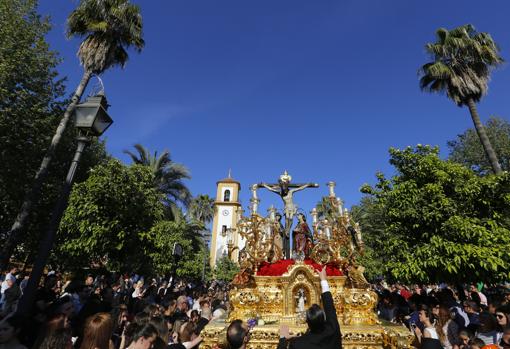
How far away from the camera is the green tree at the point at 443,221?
1044 cm

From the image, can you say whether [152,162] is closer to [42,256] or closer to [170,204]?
[170,204]

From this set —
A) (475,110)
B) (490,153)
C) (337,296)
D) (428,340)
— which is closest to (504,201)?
(490,153)

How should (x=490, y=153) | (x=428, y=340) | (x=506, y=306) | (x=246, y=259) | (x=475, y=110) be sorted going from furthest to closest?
(x=475, y=110), (x=490, y=153), (x=246, y=259), (x=506, y=306), (x=428, y=340)

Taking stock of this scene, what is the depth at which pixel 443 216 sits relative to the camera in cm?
1145

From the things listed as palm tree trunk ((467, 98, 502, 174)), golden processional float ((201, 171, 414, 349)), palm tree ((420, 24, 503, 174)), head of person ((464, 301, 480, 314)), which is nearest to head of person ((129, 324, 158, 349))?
golden processional float ((201, 171, 414, 349))

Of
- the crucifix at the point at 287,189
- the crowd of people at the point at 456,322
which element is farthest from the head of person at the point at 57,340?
the crucifix at the point at 287,189

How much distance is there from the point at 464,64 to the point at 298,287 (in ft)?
56.8

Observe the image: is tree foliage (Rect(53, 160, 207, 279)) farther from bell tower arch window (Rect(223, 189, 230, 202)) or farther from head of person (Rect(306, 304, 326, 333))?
bell tower arch window (Rect(223, 189, 230, 202))

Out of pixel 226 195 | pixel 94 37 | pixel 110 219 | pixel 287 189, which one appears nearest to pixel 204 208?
pixel 226 195

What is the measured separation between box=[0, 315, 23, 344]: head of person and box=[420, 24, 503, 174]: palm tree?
19.3 m

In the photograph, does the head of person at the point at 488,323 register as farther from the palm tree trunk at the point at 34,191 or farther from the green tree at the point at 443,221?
the palm tree trunk at the point at 34,191

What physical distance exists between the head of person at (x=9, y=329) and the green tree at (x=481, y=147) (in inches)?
1246

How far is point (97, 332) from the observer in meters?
3.28

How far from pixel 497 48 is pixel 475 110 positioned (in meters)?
3.76
